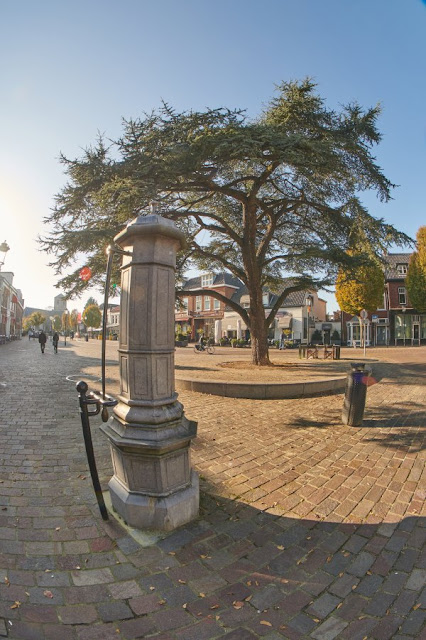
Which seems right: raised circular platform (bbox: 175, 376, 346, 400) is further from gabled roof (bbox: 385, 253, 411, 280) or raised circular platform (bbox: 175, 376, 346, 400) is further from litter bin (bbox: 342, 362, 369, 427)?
gabled roof (bbox: 385, 253, 411, 280)

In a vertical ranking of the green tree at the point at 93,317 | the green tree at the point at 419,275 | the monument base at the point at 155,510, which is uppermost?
the green tree at the point at 419,275

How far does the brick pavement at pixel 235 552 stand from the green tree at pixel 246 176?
7.62 m

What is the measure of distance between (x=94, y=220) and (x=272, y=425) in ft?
32.7

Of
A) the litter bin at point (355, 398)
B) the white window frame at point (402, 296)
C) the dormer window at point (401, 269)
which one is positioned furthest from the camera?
the dormer window at point (401, 269)

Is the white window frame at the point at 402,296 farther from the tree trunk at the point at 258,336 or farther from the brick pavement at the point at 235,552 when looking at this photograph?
the brick pavement at the point at 235,552

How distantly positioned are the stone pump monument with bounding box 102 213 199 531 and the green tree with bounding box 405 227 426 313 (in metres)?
38.9

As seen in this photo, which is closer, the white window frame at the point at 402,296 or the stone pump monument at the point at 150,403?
the stone pump monument at the point at 150,403

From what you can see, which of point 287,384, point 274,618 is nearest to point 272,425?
point 287,384

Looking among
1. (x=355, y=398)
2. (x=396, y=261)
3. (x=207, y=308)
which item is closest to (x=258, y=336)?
(x=355, y=398)

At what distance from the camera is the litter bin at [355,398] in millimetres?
5555

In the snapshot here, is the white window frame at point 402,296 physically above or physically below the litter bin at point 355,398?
above

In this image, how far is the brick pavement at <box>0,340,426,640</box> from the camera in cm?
179

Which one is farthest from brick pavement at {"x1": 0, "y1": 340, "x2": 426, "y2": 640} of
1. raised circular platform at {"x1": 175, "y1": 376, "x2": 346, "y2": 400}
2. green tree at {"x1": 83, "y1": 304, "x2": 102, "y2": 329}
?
green tree at {"x1": 83, "y1": 304, "x2": 102, "y2": 329}

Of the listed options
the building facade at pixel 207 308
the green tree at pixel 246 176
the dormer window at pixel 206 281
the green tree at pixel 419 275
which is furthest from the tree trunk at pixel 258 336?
the dormer window at pixel 206 281
